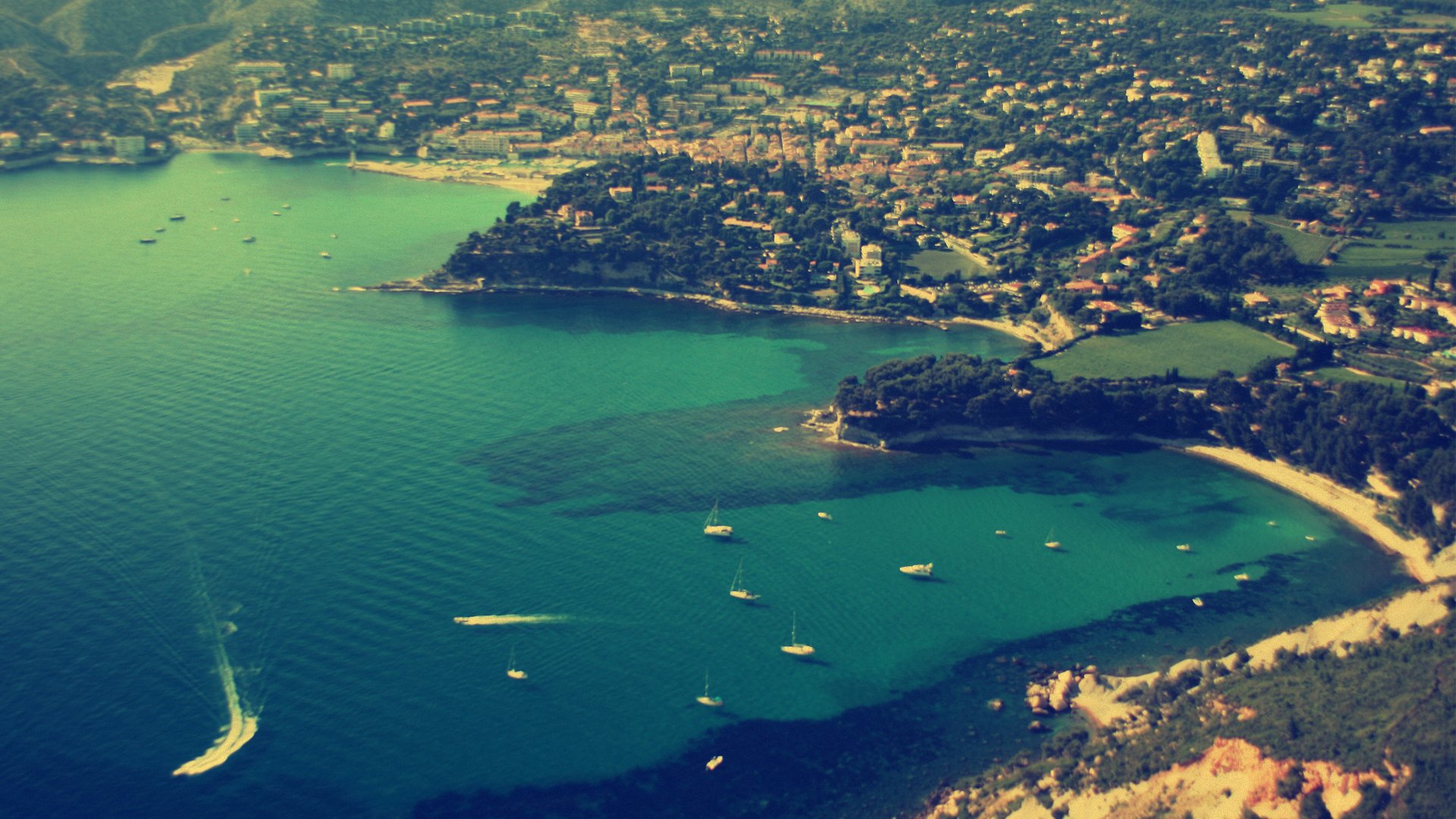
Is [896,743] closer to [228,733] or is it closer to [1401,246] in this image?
[228,733]

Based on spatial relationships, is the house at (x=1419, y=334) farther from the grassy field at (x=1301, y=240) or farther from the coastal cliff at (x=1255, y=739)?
the coastal cliff at (x=1255, y=739)

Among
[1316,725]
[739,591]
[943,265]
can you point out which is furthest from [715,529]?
[943,265]

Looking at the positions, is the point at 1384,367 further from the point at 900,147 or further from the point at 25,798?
the point at 25,798

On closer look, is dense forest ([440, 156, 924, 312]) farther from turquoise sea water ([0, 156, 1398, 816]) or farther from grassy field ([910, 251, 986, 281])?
turquoise sea water ([0, 156, 1398, 816])

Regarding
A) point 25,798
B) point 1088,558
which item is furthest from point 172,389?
point 1088,558

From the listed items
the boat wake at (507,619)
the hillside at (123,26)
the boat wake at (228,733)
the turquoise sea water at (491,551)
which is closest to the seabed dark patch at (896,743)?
the turquoise sea water at (491,551)

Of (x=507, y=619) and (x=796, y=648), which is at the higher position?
(x=796, y=648)
